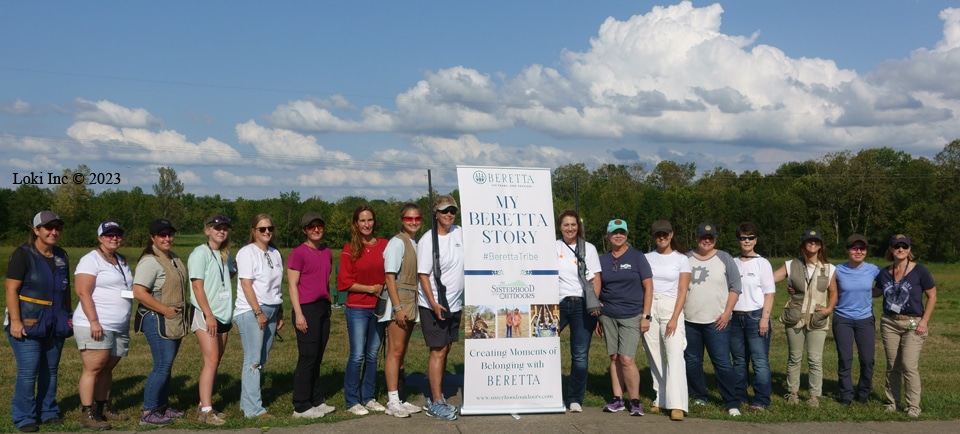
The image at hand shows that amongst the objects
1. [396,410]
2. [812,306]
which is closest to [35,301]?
[396,410]

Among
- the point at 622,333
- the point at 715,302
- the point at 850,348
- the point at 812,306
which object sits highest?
the point at 715,302

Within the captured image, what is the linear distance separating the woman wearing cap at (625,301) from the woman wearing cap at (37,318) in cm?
497

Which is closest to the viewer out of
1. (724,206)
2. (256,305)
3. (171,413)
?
(256,305)

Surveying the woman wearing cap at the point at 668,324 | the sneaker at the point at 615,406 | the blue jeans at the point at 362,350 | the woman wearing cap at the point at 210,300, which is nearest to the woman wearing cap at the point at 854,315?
the woman wearing cap at the point at 668,324

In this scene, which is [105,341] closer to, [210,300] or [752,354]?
[210,300]

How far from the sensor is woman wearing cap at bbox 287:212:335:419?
7.38 metres

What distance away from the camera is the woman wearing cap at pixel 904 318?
7.88 metres

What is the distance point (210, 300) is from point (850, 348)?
6.53 meters

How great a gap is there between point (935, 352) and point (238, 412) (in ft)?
38.7

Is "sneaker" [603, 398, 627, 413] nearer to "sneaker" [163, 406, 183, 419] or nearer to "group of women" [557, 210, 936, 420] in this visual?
"group of women" [557, 210, 936, 420]

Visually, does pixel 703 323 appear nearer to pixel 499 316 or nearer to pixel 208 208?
pixel 499 316

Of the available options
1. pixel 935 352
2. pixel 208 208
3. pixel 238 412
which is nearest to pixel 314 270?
pixel 238 412

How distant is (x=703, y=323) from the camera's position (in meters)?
7.85

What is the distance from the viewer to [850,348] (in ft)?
27.3
